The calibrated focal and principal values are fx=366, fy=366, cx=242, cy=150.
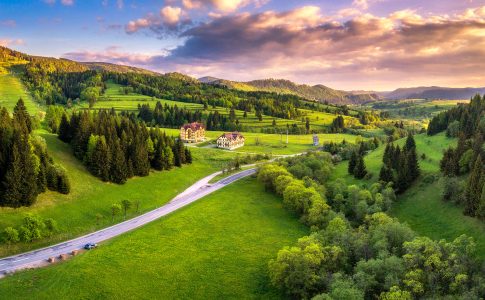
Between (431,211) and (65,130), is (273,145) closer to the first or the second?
(65,130)

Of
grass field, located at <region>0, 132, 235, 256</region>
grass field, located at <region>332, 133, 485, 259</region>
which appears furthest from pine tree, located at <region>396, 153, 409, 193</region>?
grass field, located at <region>0, 132, 235, 256</region>

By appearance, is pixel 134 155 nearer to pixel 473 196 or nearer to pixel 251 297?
pixel 251 297

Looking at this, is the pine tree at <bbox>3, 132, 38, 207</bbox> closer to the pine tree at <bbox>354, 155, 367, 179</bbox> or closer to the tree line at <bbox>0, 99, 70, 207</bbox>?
the tree line at <bbox>0, 99, 70, 207</bbox>

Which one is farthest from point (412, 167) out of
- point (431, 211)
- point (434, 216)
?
point (434, 216)

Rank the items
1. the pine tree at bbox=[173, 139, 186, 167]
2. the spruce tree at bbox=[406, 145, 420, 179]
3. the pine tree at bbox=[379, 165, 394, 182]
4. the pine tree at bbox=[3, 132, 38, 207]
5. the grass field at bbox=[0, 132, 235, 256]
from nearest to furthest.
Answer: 1. the grass field at bbox=[0, 132, 235, 256]
2. the pine tree at bbox=[3, 132, 38, 207]
3. the spruce tree at bbox=[406, 145, 420, 179]
4. the pine tree at bbox=[379, 165, 394, 182]
5. the pine tree at bbox=[173, 139, 186, 167]

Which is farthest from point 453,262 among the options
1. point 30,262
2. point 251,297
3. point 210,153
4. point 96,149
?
point 210,153

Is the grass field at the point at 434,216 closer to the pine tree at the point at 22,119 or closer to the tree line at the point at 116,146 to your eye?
the tree line at the point at 116,146
